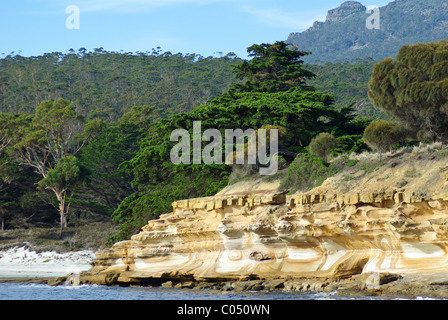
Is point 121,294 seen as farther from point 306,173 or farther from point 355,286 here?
point 306,173

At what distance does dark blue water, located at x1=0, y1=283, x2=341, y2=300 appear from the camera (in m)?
18.7

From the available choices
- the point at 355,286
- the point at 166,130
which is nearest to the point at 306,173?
the point at 355,286

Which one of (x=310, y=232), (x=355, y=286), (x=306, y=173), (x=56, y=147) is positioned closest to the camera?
(x=355, y=286)

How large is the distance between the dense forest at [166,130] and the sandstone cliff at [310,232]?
2.54 m

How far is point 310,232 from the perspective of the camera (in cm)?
2105

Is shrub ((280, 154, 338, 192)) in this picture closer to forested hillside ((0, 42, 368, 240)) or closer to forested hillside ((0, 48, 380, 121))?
forested hillside ((0, 42, 368, 240))

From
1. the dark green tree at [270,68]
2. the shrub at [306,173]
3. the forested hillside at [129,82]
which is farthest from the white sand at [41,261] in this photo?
the forested hillside at [129,82]

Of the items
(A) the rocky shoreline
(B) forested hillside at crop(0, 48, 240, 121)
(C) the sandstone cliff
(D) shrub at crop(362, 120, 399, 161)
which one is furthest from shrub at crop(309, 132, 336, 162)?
(B) forested hillside at crop(0, 48, 240, 121)

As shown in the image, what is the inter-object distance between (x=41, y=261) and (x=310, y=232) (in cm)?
2438

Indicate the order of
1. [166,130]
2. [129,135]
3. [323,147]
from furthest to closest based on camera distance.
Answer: [129,135]
[166,130]
[323,147]

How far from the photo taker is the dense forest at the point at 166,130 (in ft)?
83.4

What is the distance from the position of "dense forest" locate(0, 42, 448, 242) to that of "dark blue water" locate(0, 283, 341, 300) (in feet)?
21.7

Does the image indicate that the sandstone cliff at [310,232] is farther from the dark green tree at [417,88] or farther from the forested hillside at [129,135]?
the forested hillside at [129,135]
